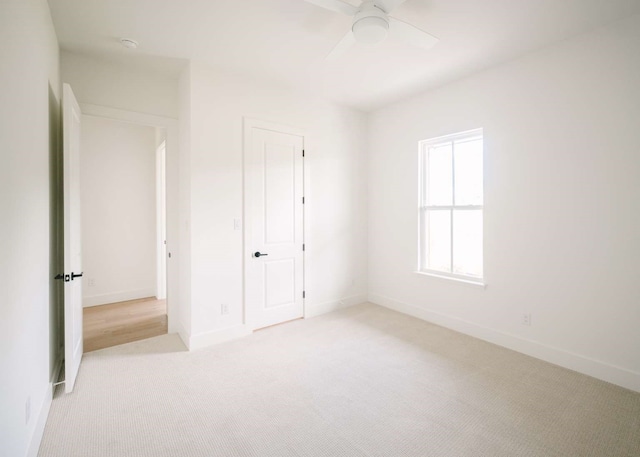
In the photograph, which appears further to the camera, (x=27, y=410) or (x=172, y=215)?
(x=172, y=215)

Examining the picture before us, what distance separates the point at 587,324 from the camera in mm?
2549

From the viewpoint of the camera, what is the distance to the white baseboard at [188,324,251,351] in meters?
3.01

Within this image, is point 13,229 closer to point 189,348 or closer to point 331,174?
point 189,348

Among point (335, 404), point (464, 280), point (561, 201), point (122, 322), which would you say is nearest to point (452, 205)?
point (464, 280)

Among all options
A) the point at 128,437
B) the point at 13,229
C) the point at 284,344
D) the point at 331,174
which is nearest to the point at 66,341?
the point at 128,437

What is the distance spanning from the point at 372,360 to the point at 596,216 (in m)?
2.23

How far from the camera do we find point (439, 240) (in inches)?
148

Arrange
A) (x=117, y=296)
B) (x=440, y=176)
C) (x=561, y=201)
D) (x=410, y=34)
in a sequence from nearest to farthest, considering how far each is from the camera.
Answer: (x=410, y=34)
(x=561, y=201)
(x=440, y=176)
(x=117, y=296)

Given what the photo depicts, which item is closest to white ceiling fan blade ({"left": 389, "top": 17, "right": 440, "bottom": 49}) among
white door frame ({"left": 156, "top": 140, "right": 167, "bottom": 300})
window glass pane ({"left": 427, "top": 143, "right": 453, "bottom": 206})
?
window glass pane ({"left": 427, "top": 143, "right": 453, "bottom": 206})

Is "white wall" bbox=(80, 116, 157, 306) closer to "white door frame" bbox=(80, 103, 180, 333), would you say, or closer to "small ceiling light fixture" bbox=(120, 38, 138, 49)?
"white door frame" bbox=(80, 103, 180, 333)

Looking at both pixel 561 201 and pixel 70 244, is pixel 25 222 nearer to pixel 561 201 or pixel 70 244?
pixel 70 244

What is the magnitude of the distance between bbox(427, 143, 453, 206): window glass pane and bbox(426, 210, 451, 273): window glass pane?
16 cm

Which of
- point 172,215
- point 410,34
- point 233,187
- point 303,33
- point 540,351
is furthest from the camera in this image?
point 172,215

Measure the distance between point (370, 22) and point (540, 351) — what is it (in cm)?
311
